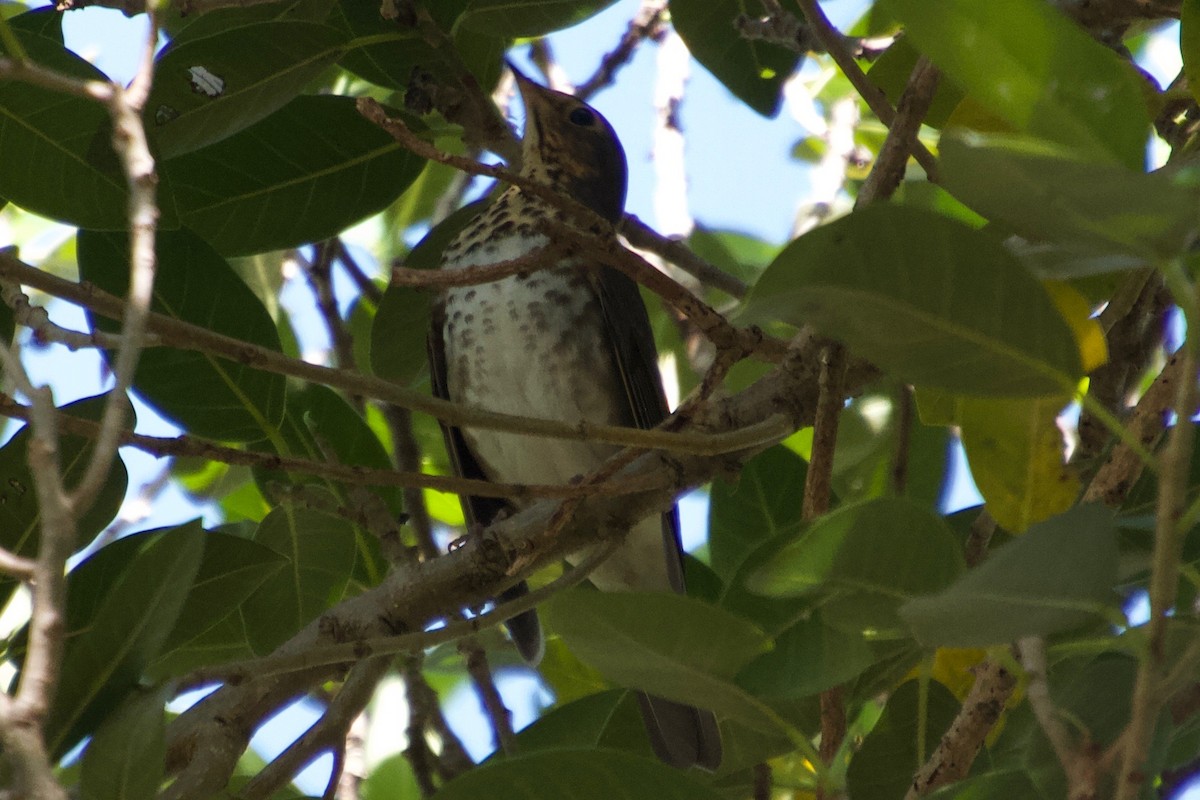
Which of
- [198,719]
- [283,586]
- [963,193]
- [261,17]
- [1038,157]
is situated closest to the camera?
[1038,157]

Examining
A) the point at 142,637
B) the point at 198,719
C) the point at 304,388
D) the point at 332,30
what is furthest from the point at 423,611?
the point at 332,30

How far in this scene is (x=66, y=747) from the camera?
1.92 metres

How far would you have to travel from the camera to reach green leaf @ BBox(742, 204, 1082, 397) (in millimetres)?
1280

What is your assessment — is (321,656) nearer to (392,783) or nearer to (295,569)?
(295,569)

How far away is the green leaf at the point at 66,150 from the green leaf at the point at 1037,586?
1.59 meters

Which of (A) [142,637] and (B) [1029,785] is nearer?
(B) [1029,785]

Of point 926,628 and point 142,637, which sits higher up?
point 142,637

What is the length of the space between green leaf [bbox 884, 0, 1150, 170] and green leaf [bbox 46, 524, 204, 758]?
45.7 inches

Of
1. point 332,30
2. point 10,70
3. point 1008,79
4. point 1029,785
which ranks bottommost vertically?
point 1029,785

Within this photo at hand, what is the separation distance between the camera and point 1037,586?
1244 millimetres

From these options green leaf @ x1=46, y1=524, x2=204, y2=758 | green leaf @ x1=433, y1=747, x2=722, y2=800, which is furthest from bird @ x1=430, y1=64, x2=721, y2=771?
green leaf @ x1=433, y1=747, x2=722, y2=800

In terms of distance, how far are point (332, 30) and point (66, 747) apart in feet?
4.83

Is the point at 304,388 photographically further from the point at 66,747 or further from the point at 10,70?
the point at 10,70

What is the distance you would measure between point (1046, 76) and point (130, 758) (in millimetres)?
1278
